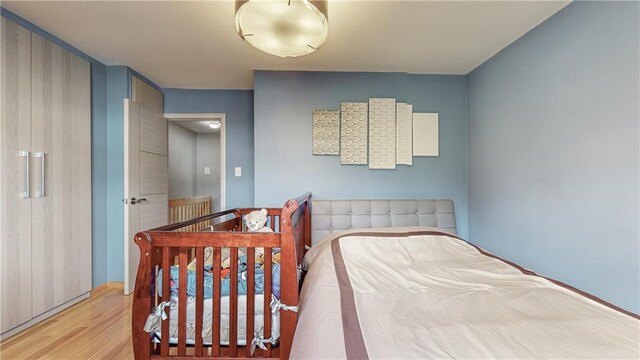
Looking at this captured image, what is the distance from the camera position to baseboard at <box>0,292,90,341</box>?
5.75 ft

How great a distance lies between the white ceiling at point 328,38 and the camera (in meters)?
1.66

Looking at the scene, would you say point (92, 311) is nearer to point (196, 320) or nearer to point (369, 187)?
point (196, 320)

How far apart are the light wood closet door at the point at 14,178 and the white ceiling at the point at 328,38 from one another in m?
0.31

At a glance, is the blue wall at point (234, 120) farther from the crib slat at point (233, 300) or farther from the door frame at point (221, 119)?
the crib slat at point (233, 300)

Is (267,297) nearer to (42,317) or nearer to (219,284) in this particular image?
(219,284)

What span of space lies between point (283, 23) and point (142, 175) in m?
2.41

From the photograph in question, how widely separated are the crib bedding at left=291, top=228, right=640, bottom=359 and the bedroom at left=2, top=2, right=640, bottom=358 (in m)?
0.57

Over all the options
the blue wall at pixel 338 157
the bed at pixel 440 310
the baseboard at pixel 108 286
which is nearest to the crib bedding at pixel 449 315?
the bed at pixel 440 310

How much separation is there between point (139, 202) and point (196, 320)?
210cm

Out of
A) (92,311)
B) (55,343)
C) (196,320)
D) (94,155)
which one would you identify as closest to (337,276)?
(196,320)

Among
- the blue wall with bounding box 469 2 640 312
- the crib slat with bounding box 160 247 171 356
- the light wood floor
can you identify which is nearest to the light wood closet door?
the light wood floor

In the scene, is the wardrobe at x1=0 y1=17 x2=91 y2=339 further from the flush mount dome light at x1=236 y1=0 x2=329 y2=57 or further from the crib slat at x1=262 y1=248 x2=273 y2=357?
the crib slat at x1=262 y1=248 x2=273 y2=357

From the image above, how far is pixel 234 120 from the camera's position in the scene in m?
3.26

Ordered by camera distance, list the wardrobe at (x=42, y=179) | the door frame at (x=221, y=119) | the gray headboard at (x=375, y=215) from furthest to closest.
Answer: the door frame at (x=221, y=119)
the gray headboard at (x=375, y=215)
the wardrobe at (x=42, y=179)
